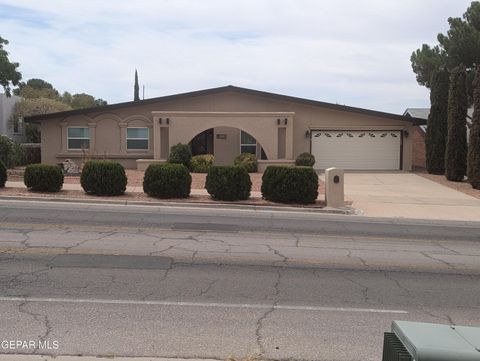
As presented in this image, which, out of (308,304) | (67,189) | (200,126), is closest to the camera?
(308,304)

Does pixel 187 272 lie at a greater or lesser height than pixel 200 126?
lesser

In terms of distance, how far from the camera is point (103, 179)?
17.3 meters

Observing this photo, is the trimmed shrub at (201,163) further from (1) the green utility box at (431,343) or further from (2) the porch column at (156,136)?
(1) the green utility box at (431,343)

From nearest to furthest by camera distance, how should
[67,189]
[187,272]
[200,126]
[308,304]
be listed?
[308,304]
[187,272]
[67,189]
[200,126]

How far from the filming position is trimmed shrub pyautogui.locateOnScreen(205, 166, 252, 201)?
55.7 ft

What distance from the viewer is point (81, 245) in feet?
30.1

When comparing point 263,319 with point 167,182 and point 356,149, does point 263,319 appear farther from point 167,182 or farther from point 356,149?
point 356,149

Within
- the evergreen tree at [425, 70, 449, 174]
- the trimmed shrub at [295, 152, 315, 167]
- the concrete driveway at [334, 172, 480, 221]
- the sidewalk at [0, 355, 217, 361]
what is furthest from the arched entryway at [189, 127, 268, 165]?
the sidewalk at [0, 355, 217, 361]

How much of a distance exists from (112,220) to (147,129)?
18.3m

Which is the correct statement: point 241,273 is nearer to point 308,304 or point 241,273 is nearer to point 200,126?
point 308,304

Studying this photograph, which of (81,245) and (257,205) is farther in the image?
(257,205)

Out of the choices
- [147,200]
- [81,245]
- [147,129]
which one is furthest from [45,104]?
[81,245]

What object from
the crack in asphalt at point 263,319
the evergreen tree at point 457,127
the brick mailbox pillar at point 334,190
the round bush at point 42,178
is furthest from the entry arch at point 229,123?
the crack in asphalt at point 263,319

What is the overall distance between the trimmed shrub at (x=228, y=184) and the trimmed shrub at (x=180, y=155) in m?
9.78
